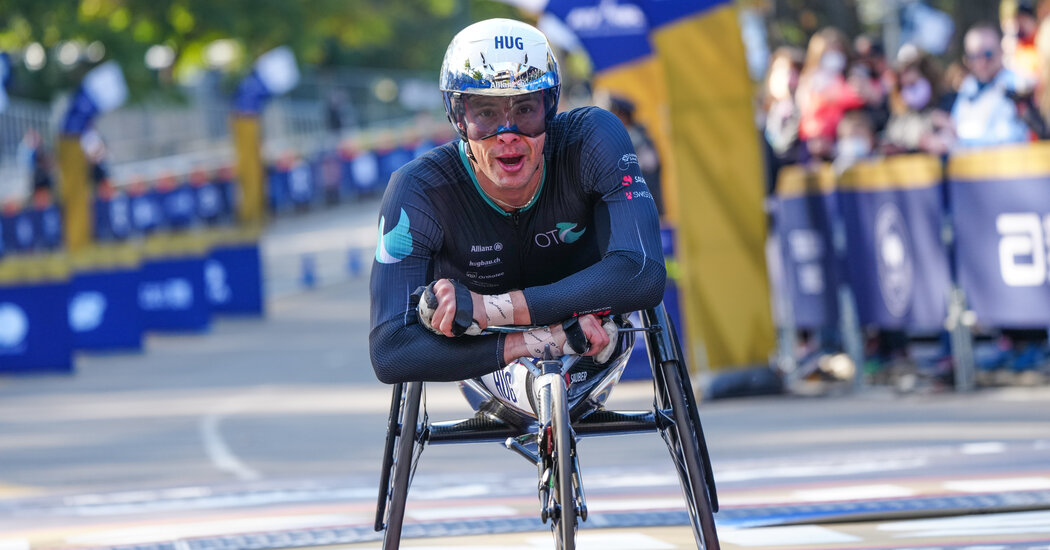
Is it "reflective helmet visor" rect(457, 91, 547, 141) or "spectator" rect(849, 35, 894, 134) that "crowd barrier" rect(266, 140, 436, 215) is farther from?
"reflective helmet visor" rect(457, 91, 547, 141)

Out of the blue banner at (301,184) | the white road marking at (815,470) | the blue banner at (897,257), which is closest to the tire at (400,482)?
the white road marking at (815,470)

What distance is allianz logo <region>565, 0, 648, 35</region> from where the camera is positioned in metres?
16.8

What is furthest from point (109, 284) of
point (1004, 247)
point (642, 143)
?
point (1004, 247)

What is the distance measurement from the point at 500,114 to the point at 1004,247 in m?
6.58

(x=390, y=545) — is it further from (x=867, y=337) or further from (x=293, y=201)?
(x=293, y=201)

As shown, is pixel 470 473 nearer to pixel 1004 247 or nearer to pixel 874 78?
pixel 1004 247

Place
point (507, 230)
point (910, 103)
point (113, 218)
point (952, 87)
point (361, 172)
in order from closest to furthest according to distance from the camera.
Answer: point (507, 230) → point (910, 103) → point (952, 87) → point (113, 218) → point (361, 172)

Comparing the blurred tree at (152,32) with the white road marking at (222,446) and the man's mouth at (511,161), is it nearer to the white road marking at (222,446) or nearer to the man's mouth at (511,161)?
the white road marking at (222,446)

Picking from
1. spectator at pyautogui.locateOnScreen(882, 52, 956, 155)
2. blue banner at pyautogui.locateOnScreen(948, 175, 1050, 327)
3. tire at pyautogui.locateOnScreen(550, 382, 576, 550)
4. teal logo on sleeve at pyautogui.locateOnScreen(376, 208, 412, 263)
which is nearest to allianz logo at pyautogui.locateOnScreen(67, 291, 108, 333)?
spectator at pyautogui.locateOnScreen(882, 52, 956, 155)

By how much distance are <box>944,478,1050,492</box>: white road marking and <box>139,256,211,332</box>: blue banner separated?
16.0m

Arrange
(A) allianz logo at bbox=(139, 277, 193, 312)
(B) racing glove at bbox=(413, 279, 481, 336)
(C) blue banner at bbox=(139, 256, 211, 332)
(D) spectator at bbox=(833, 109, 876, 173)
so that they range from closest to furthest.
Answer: (B) racing glove at bbox=(413, 279, 481, 336)
(D) spectator at bbox=(833, 109, 876, 173)
(C) blue banner at bbox=(139, 256, 211, 332)
(A) allianz logo at bbox=(139, 277, 193, 312)

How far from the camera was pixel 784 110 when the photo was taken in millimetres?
14992

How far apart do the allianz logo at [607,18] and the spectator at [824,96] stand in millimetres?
2781

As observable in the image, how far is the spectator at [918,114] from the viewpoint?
12875 millimetres
